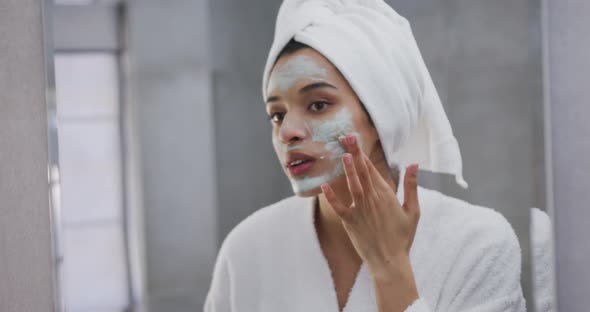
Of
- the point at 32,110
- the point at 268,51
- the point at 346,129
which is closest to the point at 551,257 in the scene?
the point at 346,129

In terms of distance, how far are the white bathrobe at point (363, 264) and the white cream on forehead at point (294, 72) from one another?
0.20 meters

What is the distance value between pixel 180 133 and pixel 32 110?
0.28 m

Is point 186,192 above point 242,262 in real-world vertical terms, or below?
above

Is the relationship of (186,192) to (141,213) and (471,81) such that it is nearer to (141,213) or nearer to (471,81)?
(141,213)

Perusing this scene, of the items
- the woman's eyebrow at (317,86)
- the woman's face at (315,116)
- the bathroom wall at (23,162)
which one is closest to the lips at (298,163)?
the woman's face at (315,116)

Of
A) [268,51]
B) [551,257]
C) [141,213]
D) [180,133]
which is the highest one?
[268,51]

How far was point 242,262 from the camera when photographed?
3.48ft

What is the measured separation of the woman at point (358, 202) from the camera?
3.18 feet

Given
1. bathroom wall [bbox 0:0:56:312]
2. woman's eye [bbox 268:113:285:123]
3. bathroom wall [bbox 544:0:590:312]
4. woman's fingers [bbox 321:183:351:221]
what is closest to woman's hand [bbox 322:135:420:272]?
woman's fingers [bbox 321:183:351:221]

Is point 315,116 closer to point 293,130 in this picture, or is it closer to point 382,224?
point 293,130

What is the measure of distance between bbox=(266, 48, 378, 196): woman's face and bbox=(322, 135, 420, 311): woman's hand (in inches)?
0.9

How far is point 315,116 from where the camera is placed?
0.97 meters

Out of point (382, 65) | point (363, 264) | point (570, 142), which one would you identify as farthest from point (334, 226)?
point (570, 142)

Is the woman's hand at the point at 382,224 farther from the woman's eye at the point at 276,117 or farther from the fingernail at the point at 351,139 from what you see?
the woman's eye at the point at 276,117
